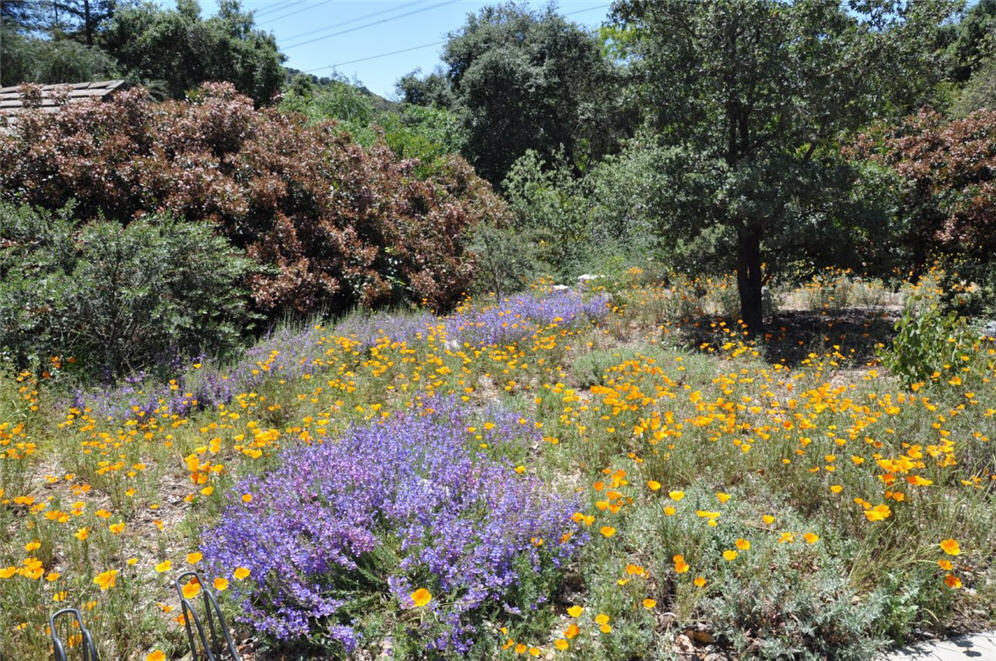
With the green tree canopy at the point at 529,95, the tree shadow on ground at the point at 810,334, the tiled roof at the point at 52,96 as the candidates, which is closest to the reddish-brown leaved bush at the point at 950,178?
the tree shadow on ground at the point at 810,334

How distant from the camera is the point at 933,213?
7.17m

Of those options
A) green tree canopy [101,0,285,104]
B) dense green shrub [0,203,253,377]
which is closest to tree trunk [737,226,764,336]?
dense green shrub [0,203,253,377]

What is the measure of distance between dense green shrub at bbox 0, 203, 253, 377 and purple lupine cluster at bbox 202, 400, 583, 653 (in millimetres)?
2945

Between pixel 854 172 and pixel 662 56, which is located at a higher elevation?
pixel 662 56

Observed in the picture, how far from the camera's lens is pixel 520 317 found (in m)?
6.81

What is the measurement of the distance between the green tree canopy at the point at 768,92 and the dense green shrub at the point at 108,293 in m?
5.19

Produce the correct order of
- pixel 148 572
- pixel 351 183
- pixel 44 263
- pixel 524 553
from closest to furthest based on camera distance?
pixel 524 553, pixel 148 572, pixel 44 263, pixel 351 183

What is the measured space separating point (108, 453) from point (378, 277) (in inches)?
174

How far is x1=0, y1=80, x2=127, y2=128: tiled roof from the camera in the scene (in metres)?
7.57

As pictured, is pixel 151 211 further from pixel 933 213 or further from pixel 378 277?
pixel 933 213

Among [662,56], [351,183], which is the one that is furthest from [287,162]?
[662,56]

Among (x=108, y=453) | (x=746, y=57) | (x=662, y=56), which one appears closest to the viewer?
(x=108, y=453)

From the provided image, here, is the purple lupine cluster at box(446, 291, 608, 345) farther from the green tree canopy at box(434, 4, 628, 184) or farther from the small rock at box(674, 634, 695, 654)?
the green tree canopy at box(434, 4, 628, 184)

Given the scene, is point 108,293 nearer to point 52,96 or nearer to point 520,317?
point 520,317
